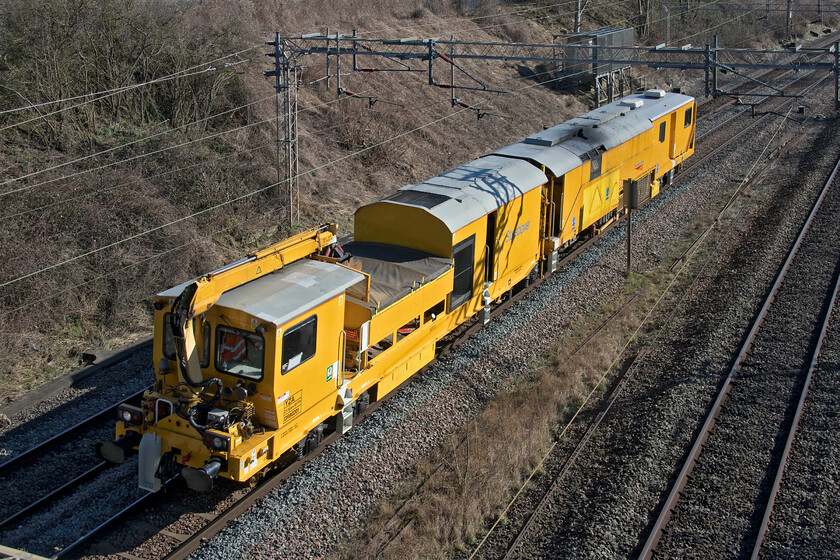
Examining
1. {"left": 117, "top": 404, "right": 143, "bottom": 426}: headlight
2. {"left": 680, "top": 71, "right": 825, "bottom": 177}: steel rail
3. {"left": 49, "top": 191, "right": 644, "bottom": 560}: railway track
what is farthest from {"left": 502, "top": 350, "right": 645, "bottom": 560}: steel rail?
{"left": 680, "top": 71, "right": 825, "bottom": 177}: steel rail

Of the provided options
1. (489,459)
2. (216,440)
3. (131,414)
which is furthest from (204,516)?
(489,459)

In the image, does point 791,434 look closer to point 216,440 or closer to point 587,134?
point 216,440

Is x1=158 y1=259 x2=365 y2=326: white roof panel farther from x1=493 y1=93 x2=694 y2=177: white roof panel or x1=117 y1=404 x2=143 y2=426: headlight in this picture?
x1=493 y1=93 x2=694 y2=177: white roof panel

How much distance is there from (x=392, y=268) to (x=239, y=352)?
3610 millimetres

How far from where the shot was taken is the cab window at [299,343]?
9.42 meters

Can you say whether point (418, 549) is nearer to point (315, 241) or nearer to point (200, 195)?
point (315, 241)

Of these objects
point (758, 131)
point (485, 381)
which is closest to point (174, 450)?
point (485, 381)

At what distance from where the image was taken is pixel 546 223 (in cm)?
1708

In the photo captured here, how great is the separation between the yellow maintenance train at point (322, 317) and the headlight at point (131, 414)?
0.05 ft

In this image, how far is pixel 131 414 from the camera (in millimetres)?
9891

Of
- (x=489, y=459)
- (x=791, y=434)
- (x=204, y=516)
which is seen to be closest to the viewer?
(x=204, y=516)

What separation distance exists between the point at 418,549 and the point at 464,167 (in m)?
8.96

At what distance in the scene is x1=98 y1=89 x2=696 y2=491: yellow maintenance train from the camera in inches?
368

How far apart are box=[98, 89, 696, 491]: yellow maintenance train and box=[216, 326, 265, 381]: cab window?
0.05 ft
